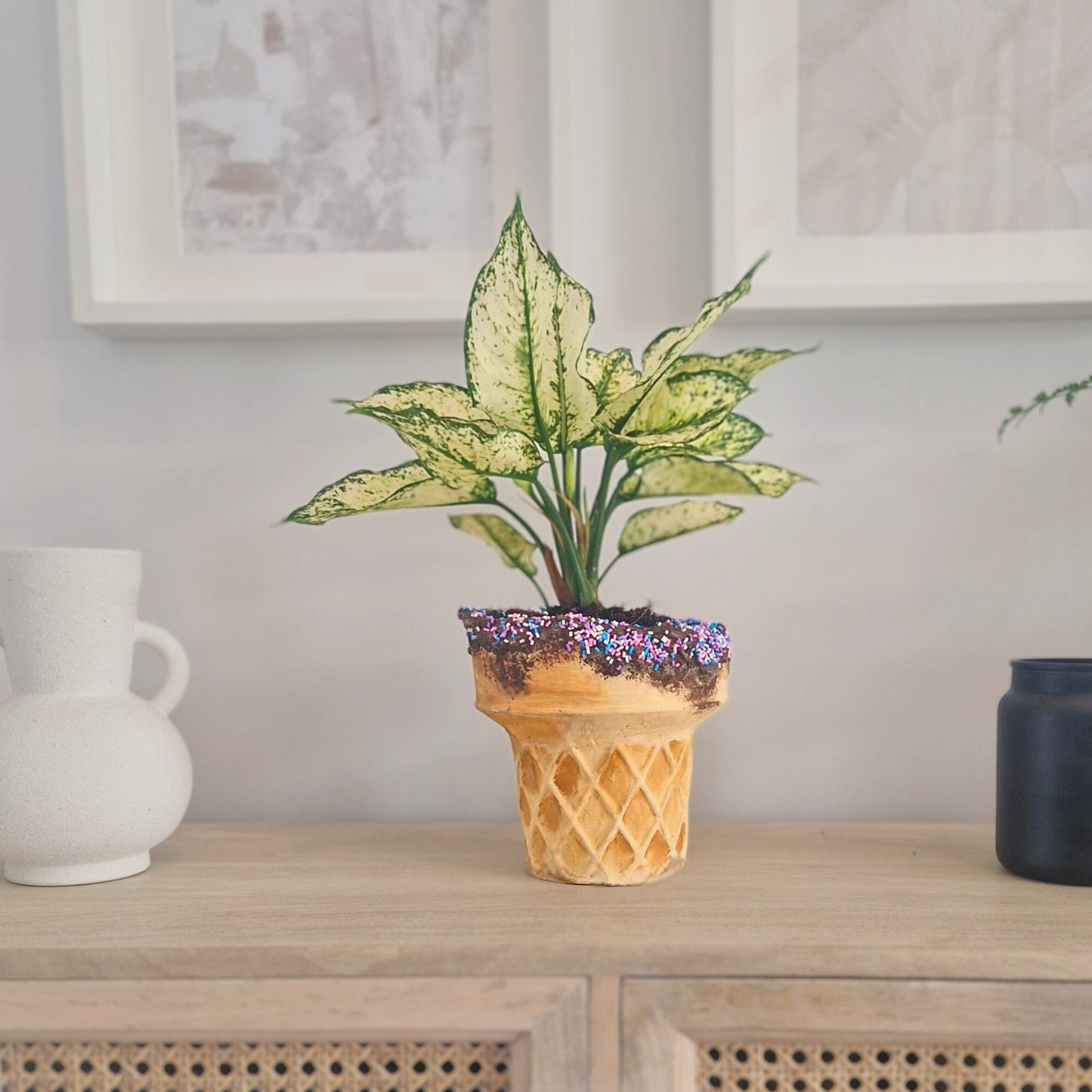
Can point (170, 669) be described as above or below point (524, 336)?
below

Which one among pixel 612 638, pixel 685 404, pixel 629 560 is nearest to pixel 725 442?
pixel 685 404

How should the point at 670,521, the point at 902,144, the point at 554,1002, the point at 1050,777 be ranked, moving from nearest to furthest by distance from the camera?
the point at 554,1002 < the point at 1050,777 < the point at 670,521 < the point at 902,144

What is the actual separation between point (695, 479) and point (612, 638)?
6.2 inches

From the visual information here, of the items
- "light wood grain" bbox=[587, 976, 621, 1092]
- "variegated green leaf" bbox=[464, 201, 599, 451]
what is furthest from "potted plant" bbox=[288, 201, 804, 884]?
"light wood grain" bbox=[587, 976, 621, 1092]

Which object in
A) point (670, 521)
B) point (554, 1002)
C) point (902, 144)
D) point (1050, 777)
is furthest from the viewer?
point (902, 144)

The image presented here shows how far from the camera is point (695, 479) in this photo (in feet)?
2.29

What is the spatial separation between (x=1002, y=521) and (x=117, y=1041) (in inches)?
32.2

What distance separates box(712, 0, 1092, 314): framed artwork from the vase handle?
1.86ft

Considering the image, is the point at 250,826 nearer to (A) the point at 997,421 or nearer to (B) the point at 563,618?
(B) the point at 563,618

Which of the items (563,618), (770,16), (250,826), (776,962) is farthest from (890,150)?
(250,826)

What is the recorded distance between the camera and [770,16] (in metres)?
0.84

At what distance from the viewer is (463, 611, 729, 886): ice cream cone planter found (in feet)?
1.99

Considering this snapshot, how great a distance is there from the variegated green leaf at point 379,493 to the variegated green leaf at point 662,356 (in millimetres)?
104

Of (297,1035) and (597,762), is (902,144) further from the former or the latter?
(297,1035)
